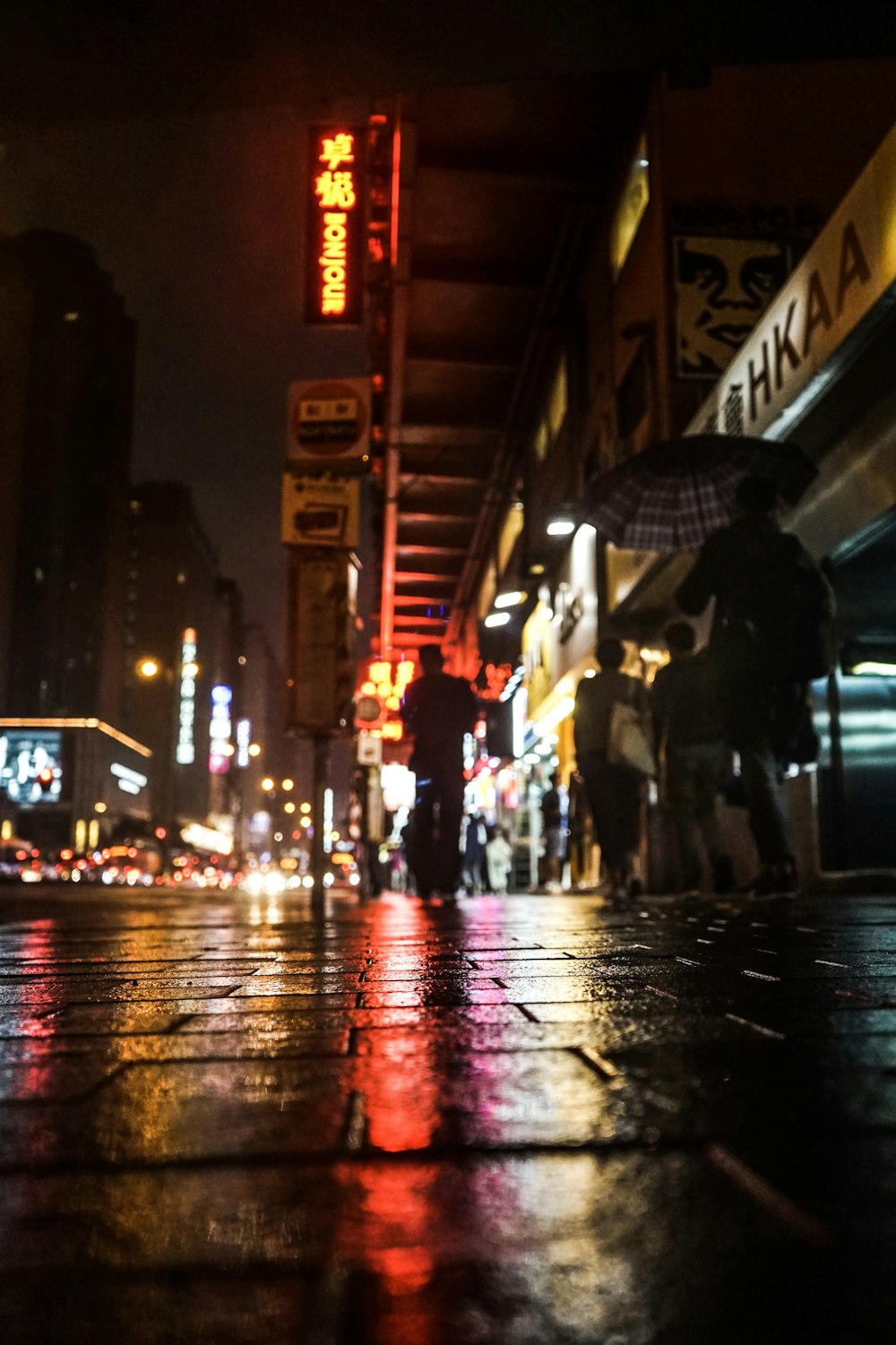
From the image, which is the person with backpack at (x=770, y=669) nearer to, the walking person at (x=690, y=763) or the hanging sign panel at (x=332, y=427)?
the walking person at (x=690, y=763)

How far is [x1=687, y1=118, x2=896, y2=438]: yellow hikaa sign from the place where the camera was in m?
7.02

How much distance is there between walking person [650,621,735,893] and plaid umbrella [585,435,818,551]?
4.30ft

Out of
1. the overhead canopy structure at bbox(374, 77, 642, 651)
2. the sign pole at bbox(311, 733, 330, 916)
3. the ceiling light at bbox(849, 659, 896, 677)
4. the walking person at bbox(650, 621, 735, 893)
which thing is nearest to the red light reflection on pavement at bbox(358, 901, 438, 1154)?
the walking person at bbox(650, 621, 735, 893)

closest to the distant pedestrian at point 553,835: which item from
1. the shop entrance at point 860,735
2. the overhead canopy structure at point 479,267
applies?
the shop entrance at point 860,735

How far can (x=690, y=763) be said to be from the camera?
8.70 meters

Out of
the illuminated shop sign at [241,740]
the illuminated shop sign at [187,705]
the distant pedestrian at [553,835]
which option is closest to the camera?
the distant pedestrian at [553,835]

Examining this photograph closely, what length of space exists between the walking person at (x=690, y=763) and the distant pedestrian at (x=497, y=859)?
1117 cm

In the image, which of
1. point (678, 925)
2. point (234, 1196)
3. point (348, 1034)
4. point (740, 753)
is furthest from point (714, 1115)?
point (740, 753)

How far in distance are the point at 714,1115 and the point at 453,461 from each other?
25.1 metres

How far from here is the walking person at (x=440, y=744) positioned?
9156mm

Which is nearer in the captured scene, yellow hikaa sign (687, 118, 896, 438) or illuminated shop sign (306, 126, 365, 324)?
yellow hikaa sign (687, 118, 896, 438)

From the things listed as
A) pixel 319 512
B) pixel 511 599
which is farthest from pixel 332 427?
pixel 511 599

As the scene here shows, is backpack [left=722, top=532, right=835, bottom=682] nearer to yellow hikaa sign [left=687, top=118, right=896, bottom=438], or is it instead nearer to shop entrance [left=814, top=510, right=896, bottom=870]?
yellow hikaa sign [left=687, top=118, right=896, bottom=438]

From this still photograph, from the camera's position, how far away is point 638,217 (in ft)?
47.9
